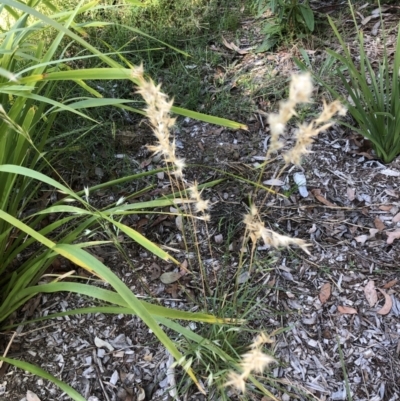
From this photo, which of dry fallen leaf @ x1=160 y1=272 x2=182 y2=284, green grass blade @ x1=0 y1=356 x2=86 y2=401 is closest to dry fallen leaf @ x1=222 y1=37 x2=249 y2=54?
dry fallen leaf @ x1=160 y1=272 x2=182 y2=284

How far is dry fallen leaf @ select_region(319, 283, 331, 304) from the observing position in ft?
5.22

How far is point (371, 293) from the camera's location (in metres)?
1.60

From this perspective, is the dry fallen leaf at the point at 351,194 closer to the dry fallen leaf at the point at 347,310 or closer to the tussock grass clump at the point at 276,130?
the dry fallen leaf at the point at 347,310

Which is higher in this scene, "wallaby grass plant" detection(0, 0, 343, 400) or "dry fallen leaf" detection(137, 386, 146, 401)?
"wallaby grass plant" detection(0, 0, 343, 400)

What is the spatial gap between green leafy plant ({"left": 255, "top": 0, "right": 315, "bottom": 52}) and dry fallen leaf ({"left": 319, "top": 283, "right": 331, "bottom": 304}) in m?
1.38

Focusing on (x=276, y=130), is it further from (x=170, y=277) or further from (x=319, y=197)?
(x=319, y=197)

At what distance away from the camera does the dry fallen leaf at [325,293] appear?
1591 mm

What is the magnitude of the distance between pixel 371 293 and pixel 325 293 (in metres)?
0.17

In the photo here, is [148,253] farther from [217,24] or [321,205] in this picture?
[217,24]

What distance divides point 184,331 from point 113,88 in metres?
1.48

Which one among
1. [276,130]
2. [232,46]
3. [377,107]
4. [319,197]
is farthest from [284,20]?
[276,130]

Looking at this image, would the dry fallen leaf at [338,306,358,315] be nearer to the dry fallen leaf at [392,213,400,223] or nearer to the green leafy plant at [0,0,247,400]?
the dry fallen leaf at [392,213,400,223]

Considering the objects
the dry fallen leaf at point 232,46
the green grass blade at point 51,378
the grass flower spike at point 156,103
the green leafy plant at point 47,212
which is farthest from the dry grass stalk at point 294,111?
the dry fallen leaf at point 232,46

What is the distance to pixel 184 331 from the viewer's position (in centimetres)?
120
